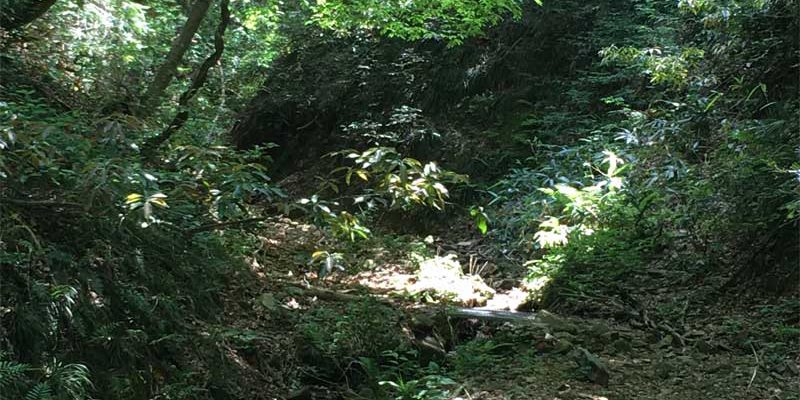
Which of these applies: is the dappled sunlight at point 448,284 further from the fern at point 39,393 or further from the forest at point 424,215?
the fern at point 39,393

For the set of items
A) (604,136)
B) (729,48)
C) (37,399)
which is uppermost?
(729,48)

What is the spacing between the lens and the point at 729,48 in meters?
6.45

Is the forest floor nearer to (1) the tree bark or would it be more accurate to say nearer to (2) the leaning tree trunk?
(1) the tree bark

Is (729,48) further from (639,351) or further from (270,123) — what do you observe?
(270,123)

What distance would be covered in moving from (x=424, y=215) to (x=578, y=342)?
15.2ft

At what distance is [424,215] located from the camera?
29.7 ft

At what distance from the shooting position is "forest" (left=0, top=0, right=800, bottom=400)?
127 inches

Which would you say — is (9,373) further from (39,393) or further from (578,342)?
(578,342)

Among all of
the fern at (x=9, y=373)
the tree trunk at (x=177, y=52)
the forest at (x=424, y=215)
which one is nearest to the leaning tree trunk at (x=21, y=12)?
the forest at (x=424, y=215)

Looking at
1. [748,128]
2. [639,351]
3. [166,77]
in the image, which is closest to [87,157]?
[166,77]

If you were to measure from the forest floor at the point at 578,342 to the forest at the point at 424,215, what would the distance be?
25mm

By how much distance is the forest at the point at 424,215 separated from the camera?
3229mm

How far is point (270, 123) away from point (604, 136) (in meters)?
6.47

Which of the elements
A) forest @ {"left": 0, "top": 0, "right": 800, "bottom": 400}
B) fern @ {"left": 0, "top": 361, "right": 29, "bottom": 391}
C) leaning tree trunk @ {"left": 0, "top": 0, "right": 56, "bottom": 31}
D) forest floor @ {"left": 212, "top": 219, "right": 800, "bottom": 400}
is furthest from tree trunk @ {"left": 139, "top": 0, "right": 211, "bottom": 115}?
fern @ {"left": 0, "top": 361, "right": 29, "bottom": 391}
